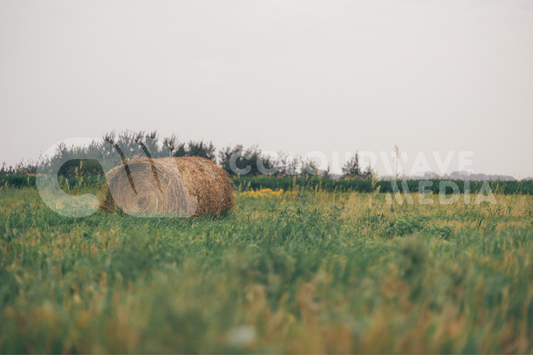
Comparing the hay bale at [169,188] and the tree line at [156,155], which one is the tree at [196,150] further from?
the hay bale at [169,188]

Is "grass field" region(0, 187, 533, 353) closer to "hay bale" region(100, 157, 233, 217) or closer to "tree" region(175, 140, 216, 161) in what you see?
"hay bale" region(100, 157, 233, 217)

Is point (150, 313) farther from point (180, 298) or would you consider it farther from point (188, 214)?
point (188, 214)

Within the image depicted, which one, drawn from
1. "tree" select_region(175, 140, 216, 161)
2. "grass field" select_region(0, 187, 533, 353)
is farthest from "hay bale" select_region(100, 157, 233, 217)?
"tree" select_region(175, 140, 216, 161)

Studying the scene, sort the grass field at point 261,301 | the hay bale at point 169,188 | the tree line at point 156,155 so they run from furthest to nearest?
1. the tree line at point 156,155
2. the hay bale at point 169,188
3. the grass field at point 261,301

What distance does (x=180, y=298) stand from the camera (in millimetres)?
1549

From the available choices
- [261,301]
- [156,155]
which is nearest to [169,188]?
[261,301]

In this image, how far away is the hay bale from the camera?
631 centimetres

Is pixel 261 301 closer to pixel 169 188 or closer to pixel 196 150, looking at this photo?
pixel 169 188

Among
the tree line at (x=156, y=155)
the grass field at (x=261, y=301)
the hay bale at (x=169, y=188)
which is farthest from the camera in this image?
the tree line at (x=156, y=155)

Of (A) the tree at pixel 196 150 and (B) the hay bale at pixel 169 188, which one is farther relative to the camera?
(A) the tree at pixel 196 150

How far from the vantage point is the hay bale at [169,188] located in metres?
6.31

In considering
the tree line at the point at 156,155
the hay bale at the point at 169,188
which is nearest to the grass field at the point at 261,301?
the hay bale at the point at 169,188

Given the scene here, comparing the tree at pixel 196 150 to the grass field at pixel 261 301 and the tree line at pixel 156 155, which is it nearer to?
the tree line at pixel 156 155

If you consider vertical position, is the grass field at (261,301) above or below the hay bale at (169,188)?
below
